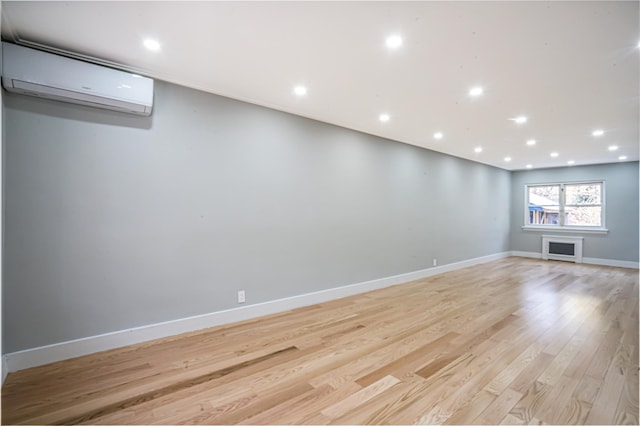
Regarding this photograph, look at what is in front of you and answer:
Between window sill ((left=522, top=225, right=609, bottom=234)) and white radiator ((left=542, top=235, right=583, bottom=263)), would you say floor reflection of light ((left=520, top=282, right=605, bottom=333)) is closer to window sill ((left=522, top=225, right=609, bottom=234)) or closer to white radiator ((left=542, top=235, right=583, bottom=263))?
white radiator ((left=542, top=235, right=583, bottom=263))

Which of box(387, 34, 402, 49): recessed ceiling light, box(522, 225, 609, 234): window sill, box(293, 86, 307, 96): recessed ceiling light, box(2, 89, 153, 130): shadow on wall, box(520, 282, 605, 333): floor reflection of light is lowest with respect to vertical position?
box(520, 282, 605, 333): floor reflection of light

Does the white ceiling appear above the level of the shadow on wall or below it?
above

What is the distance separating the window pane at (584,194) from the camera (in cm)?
719

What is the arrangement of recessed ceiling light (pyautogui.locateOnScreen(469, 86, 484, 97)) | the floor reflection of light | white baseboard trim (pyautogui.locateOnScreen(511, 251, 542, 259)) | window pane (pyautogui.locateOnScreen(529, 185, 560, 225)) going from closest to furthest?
recessed ceiling light (pyautogui.locateOnScreen(469, 86, 484, 97)) → the floor reflection of light → window pane (pyautogui.locateOnScreen(529, 185, 560, 225)) → white baseboard trim (pyautogui.locateOnScreen(511, 251, 542, 259))

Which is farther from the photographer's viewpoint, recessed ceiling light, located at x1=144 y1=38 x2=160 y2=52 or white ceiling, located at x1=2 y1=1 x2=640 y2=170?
recessed ceiling light, located at x1=144 y1=38 x2=160 y2=52

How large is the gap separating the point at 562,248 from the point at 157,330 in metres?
9.36

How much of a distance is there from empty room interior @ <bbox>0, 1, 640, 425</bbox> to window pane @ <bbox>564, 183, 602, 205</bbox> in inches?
140

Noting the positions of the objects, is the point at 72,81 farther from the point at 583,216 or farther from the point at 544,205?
the point at 583,216

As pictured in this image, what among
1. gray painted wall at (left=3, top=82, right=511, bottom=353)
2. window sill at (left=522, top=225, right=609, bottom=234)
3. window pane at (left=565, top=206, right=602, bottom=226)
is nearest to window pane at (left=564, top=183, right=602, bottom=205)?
window pane at (left=565, top=206, right=602, bottom=226)

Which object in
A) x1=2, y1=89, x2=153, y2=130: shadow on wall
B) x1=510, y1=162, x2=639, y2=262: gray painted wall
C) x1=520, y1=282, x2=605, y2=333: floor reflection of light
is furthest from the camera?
x1=510, y1=162, x2=639, y2=262: gray painted wall

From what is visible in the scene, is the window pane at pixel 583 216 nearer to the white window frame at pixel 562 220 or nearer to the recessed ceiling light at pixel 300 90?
the white window frame at pixel 562 220

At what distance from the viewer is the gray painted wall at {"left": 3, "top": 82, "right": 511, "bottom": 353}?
232cm

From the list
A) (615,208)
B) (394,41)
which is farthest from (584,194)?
(394,41)

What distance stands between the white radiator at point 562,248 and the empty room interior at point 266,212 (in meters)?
3.64
